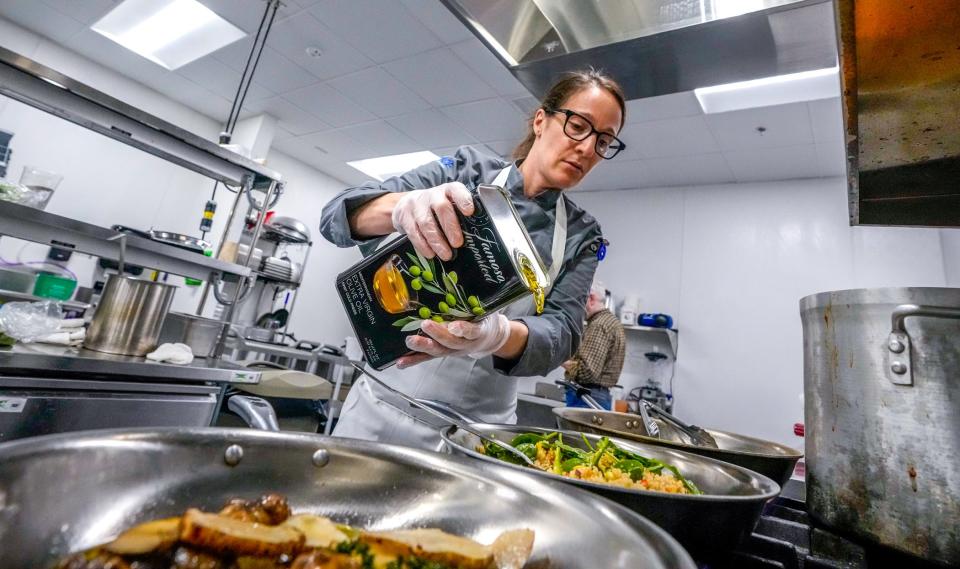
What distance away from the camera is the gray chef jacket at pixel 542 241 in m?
1.01

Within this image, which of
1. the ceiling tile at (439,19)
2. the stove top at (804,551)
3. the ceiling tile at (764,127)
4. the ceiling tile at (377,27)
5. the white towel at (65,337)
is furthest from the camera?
the ceiling tile at (764,127)

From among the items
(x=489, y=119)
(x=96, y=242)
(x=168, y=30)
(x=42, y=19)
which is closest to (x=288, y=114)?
(x=168, y=30)

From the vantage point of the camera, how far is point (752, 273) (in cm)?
410

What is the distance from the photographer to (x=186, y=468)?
435mm

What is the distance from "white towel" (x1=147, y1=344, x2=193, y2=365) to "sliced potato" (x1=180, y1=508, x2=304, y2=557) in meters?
1.39

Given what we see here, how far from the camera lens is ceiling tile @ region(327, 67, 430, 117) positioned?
3.55m

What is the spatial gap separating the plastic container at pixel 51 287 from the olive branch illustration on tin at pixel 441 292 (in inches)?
149

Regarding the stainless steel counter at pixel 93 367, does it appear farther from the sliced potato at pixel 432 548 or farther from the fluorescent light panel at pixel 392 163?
the fluorescent light panel at pixel 392 163

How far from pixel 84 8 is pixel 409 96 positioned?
244 cm

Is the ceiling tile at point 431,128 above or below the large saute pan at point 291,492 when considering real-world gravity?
above

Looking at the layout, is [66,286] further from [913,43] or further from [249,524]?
[913,43]

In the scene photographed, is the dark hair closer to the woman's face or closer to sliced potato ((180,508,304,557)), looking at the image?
the woman's face

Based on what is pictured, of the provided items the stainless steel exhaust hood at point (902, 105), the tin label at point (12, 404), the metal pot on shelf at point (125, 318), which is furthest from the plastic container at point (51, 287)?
the stainless steel exhaust hood at point (902, 105)

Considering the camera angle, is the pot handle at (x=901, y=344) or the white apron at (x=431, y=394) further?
the white apron at (x=431, y=394)
